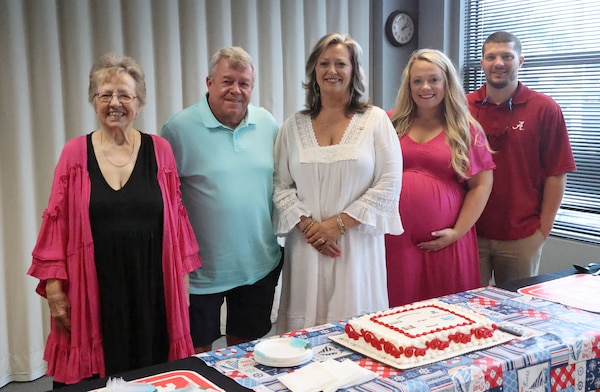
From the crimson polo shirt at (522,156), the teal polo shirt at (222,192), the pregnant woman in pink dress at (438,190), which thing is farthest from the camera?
the crimson polo shirt at (522,156)

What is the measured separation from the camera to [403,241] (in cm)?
246

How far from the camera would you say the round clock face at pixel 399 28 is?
4.25 metres

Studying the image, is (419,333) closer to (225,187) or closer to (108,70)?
(225,187)

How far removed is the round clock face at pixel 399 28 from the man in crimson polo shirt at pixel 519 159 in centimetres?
157

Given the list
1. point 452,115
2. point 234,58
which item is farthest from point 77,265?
point 452,115

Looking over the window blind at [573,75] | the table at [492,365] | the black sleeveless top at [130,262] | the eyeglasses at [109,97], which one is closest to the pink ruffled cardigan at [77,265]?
the black sleeveless top at [130,262]

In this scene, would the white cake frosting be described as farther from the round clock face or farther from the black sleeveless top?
the round clock face

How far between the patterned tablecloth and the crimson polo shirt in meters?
0.93

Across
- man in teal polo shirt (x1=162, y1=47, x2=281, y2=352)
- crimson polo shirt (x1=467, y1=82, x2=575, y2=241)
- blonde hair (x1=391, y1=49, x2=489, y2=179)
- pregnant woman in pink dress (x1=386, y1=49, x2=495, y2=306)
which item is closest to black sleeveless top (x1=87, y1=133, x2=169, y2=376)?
man in teal polo shirt (x1=162, y1=47, x2=281, y2=352)

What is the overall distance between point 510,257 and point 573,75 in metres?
1.48

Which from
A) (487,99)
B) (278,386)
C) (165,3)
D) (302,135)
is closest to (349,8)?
(165,3)

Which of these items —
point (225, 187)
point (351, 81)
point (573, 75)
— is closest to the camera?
point (225, 187)

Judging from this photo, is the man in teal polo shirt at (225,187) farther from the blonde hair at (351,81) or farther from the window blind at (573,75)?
the window blind at (573,75)

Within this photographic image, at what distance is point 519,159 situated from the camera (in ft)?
8.78
